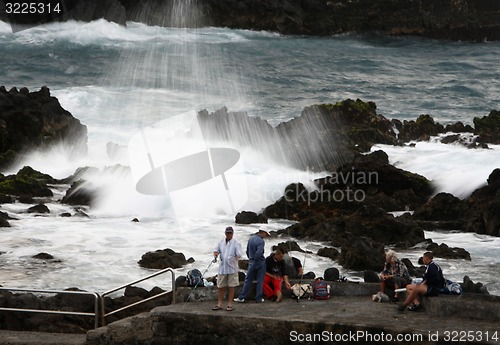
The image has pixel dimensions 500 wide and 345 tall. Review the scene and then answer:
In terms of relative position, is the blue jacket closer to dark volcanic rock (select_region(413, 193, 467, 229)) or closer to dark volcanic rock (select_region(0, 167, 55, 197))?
dark volcanic rock (select_region(413, 193, 467, 229))

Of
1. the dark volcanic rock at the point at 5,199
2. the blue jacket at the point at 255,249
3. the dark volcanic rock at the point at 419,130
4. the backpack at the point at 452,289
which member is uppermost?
the blue jacket at the point at 255,249

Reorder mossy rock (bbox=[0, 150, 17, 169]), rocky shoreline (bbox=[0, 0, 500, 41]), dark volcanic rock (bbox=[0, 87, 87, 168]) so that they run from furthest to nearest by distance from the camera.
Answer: rocky shoreline (bbox=[0, 0, 500, 41]) → dark volcanic rock (bbox=[0, 87, 87, 168]) → mossy rock (bbox=[0, 150, 17, 169])

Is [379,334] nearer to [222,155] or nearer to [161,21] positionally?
[222,155]

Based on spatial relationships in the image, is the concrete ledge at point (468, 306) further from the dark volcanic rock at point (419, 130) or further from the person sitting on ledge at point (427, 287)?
the dark volcanic rock at point (419, 130)

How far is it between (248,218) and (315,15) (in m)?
53.1

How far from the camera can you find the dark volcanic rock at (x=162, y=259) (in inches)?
945

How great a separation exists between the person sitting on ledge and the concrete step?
4.59 m

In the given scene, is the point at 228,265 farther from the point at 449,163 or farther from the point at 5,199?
the point at 449,163

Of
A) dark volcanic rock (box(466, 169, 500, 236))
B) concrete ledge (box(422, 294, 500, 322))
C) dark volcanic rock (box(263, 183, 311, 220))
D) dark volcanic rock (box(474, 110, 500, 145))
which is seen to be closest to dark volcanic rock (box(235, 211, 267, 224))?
dark volcanic rock (box(263, 183, 311, 220))

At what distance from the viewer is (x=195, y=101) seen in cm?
6203

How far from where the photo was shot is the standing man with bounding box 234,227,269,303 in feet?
48.2

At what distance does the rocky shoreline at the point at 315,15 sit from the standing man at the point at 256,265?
6444cm

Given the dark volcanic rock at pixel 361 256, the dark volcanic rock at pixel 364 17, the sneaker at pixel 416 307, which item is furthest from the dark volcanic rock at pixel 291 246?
the dark volcanic rock at pixel 364 17

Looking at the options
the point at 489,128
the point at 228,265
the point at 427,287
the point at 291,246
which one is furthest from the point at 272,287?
the point at 489,128
